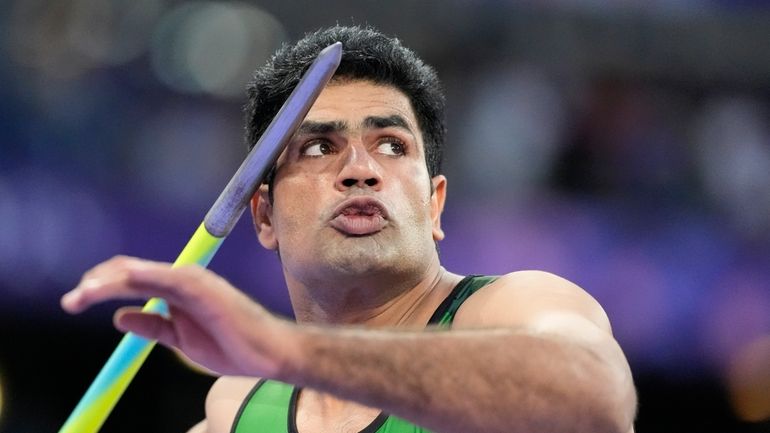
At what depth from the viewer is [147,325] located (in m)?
1.56

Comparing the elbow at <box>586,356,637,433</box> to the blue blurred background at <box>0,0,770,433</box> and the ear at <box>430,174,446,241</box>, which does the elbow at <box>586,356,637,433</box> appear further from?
the blue blurred background at <box>0,0,770,433</box>

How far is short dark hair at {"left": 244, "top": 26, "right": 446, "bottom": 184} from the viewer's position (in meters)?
2.77

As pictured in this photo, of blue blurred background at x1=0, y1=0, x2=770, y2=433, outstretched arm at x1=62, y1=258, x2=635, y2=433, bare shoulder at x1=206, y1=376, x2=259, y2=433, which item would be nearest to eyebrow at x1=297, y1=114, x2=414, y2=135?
bare shoulder at x1=206, y1=376, x2=259, y2=433

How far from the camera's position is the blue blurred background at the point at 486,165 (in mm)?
4305

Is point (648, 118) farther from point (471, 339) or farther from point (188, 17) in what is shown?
point (471, 339)

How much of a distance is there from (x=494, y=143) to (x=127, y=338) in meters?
2.97

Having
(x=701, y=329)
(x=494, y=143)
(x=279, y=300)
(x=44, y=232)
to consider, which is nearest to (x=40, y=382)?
(x=44, y=232)

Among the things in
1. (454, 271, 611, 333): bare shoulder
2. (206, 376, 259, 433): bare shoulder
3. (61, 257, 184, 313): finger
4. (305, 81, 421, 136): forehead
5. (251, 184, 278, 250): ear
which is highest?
(305, 81, 421, 136): forehead

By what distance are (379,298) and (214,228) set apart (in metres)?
0.55

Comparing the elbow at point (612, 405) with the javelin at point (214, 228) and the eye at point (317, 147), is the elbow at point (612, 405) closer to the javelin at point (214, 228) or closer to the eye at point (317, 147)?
the javelin at point (214, 228)

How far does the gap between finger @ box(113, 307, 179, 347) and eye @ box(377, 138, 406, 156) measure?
1139 mm

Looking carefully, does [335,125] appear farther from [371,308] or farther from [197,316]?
[197,316]

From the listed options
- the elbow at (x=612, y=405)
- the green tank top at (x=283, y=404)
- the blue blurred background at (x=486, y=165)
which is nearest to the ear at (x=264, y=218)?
the green tank top at (x=283, y=404)

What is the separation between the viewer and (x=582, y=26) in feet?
16.1
